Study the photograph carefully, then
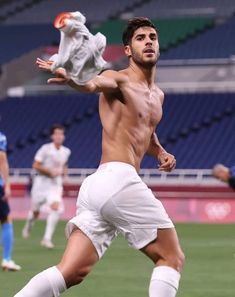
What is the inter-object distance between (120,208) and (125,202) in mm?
52

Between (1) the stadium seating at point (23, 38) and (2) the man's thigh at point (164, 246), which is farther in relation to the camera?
(1) the stadium seating at point (23, 38)

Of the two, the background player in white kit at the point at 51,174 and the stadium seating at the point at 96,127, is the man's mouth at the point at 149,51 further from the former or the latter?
the stadium seating at the point at 96,127

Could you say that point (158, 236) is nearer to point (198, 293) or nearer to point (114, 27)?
point (198, 293)

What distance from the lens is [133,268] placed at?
1209cm

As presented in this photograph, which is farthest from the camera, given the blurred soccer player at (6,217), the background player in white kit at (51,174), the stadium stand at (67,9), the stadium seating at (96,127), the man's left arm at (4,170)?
the stadium stand at (67,9)

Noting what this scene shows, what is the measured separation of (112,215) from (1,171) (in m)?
5.36

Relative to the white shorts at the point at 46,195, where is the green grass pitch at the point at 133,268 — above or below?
below

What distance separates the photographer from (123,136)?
6664mm

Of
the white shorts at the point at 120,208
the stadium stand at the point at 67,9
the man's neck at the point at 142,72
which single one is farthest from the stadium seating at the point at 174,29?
the white shorts at the point at 120,208

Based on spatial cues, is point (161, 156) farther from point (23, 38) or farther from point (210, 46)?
point (23, 38)

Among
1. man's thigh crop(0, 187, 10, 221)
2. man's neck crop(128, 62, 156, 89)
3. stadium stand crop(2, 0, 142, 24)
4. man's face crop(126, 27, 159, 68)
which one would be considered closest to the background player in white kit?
man's thigh crop(0, 187, 10, 221)

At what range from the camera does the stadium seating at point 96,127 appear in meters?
27.8

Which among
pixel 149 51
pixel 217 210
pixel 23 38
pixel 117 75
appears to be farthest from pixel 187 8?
pixel 117 75

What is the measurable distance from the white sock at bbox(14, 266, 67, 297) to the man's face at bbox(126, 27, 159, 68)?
151cm
